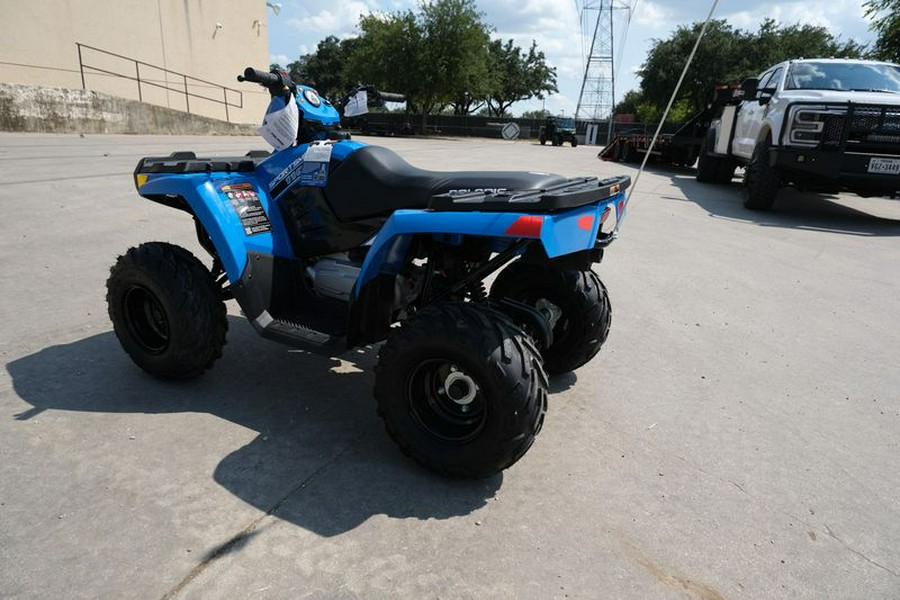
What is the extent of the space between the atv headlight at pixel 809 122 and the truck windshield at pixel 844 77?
130cm

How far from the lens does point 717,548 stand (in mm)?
2088

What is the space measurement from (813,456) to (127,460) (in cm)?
304

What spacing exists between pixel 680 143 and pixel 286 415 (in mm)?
16114

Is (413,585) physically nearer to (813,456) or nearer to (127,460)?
(127,460)

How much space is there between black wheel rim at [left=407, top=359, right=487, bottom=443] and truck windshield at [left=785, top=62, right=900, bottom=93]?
9415 mm

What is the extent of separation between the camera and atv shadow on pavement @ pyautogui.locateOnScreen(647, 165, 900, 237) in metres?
8.50

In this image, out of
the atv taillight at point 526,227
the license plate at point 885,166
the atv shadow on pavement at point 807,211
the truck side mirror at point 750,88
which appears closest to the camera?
the atv taillight at point 526,227

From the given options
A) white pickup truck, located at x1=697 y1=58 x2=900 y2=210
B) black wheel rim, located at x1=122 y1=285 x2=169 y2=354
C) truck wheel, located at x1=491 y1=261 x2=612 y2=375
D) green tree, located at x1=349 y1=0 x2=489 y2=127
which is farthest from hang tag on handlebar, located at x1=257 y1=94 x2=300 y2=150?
green tree, located at x1=349 y1=0 x2=489 y2=127

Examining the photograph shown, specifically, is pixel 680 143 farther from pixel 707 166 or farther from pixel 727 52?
pixel 727 52

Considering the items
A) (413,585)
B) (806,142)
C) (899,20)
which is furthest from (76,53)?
(899,20)

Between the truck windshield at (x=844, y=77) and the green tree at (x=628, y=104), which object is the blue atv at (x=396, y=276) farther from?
the green tree at (x=628, y=104)

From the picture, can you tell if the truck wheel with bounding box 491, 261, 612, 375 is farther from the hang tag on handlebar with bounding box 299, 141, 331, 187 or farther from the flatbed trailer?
the flatbed trailer

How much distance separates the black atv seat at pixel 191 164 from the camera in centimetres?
300

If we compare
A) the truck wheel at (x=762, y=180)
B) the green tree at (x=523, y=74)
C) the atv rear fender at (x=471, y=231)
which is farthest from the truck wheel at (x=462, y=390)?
the green tree at (x=523, y=74)
